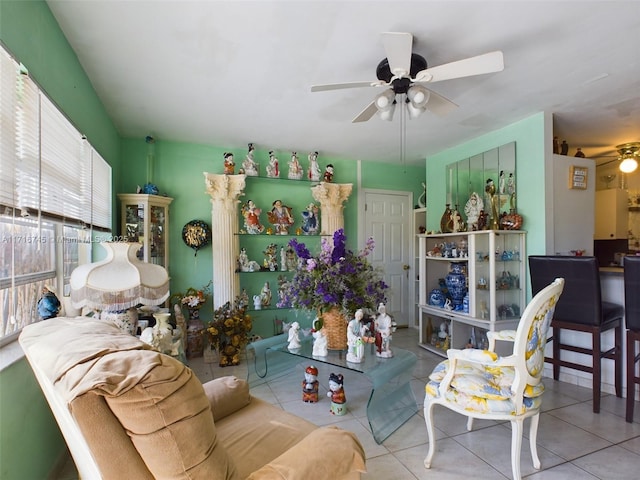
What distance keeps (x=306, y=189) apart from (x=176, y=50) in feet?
8.46

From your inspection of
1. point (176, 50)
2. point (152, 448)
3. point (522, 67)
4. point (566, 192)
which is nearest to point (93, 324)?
point (152, 448)

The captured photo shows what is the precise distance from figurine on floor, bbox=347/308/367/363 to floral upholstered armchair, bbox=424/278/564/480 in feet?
1.63

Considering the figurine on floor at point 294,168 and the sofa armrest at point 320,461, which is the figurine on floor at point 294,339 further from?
the figurine on floor at point 294,168

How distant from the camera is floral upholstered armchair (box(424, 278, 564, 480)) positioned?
1.62m

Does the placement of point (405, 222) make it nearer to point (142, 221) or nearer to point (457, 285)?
point (457, 285)

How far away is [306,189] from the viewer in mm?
4512

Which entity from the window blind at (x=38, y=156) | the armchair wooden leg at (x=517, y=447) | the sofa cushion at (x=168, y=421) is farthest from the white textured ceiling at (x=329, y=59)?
the armchair wooden leg at (x=517, y=447)

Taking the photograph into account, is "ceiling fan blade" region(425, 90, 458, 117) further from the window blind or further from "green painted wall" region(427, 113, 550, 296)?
the window blind

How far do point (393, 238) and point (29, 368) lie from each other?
4.32 metres

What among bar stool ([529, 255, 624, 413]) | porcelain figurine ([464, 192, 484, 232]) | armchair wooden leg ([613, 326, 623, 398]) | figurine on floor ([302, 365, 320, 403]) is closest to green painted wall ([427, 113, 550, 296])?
porcelain figurine ([464, 192, 484, 232])

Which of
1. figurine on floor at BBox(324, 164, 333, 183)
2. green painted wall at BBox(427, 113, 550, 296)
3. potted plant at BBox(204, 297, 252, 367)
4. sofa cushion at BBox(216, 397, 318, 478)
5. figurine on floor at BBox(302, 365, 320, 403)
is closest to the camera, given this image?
sofa cushion at BBox(216, 397, 318, 478)

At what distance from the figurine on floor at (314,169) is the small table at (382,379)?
2.27 m

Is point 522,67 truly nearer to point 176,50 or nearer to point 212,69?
point 212,69

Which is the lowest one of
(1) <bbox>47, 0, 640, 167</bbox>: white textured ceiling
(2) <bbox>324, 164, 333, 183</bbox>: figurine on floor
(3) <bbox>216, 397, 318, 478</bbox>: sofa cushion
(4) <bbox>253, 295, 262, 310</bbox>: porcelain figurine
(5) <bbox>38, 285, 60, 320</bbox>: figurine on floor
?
(3) <bbox>216, 397, 318, 478</bbox>: sofa cushion
